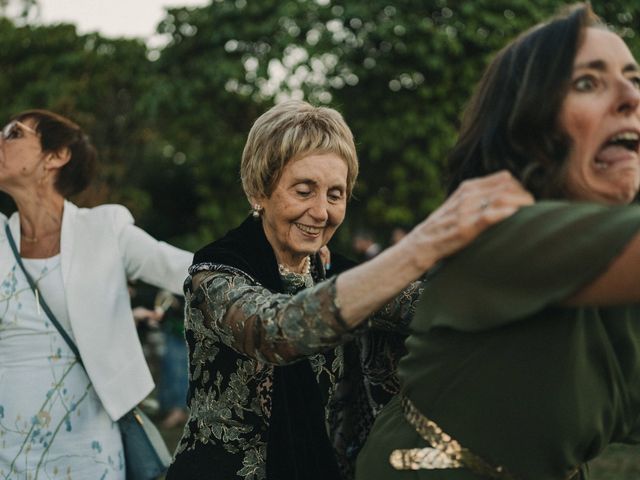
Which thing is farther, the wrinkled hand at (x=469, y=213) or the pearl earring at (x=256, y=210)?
the pearl earring at (x=256, y=210)

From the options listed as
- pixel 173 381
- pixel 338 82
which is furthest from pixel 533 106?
pixel 338 82

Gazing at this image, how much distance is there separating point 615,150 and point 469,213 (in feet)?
1.12

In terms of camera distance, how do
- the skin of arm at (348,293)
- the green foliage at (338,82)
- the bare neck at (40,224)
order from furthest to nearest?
the green foliage at (338,82)
the bare neck at (40,224)
the skin of arm at (348,293)

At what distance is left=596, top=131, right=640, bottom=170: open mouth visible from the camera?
1.80m

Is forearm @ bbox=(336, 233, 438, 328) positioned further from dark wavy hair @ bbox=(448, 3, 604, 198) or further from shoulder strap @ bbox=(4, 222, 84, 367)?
shoulder strap @ bbox=(4, 222, 84, 367)

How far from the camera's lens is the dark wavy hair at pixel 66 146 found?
13.6 feet

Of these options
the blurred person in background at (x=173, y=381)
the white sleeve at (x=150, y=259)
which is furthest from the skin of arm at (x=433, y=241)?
the blurred person in background at (x=173, y=381)

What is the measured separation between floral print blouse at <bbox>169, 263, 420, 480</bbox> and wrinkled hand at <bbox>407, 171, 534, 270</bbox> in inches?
10.5

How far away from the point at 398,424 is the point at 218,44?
514 inches

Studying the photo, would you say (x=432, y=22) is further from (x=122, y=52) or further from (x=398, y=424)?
(x=398, y=424)

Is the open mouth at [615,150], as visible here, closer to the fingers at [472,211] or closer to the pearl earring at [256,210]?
the fingers at [472,211]

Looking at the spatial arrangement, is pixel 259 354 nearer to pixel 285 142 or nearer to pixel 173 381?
pixel 285 142

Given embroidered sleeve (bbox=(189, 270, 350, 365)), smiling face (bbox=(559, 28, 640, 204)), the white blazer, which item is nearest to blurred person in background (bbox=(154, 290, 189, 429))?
the white blazer

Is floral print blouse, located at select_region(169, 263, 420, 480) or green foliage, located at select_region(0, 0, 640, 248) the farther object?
green foliage, located at select_region(0, 0, 640, 248)
